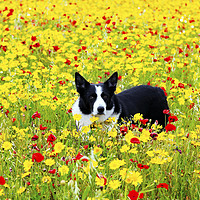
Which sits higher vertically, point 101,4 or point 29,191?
point 101,4

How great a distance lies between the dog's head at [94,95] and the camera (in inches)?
131

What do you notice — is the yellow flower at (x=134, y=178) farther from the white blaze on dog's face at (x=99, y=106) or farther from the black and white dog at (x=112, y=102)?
the white blaze on dog's face at (x=99, y=106)

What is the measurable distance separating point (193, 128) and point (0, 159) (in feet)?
7.09

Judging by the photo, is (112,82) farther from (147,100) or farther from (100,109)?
(147,100)

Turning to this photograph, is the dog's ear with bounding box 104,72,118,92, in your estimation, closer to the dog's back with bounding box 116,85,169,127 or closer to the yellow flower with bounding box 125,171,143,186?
the dog's back with bounding box 116,85,169,127

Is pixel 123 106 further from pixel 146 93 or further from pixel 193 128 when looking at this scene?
pixel 193 128

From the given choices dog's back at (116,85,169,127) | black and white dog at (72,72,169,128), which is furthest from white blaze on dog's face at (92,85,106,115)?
dog's back at (116,85,169,127)

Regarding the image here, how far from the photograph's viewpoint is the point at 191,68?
5648 millimetres

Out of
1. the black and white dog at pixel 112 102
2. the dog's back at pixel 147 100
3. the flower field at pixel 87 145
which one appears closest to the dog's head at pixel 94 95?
the black and white dog at pixel 112 102

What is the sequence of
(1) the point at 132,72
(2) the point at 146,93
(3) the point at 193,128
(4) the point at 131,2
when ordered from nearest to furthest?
(3) the point at 193,128 < (2) the point at 146,93 < (1) the point at 132,72 < (4) the point at 131,2

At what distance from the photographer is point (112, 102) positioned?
3529 millimetres

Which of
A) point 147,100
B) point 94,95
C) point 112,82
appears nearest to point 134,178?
point 94,95

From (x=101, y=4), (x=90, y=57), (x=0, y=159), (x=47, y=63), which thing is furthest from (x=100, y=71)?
(x=101, y=4)

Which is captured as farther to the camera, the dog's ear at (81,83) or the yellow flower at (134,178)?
the dog's ear at (81,83)
